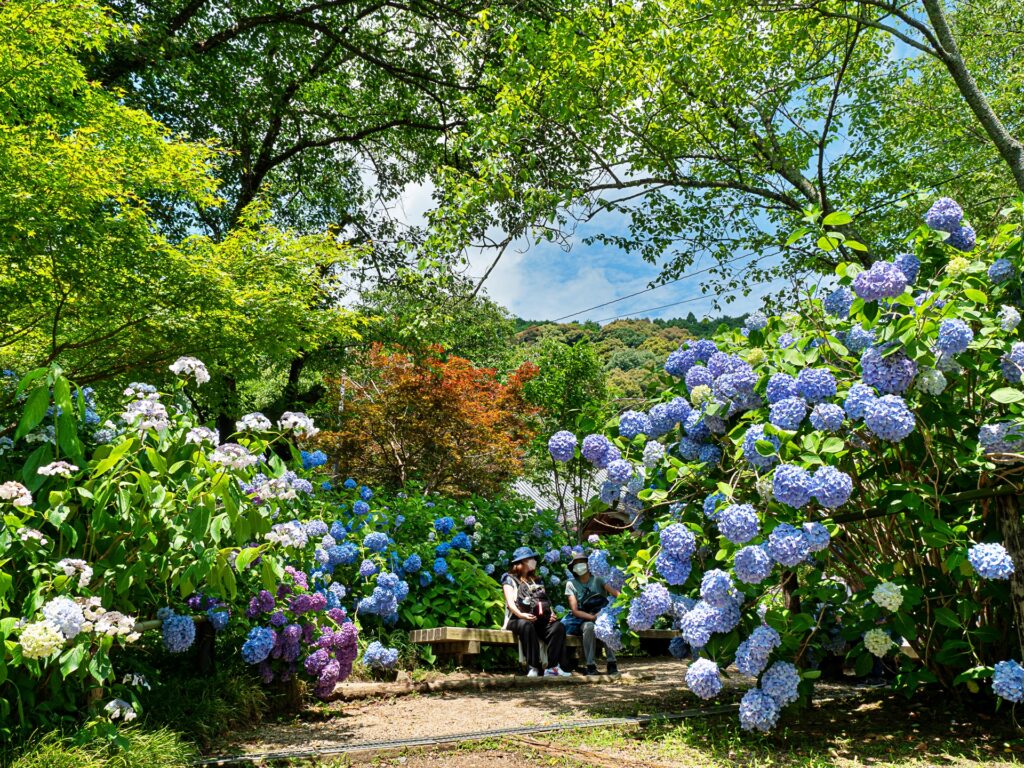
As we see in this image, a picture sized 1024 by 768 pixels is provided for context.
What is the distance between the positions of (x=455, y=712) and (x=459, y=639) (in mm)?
989

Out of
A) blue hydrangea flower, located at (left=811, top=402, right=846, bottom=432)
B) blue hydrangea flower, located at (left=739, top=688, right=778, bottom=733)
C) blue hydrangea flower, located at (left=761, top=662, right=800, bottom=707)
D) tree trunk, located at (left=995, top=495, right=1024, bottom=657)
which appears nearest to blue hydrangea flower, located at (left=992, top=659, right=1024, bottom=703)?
tree trunk, located at (left=995, top=495, right=1024, bottom=657)

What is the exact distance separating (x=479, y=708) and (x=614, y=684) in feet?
5.23

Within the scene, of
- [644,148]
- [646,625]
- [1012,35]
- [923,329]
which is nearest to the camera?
[923,329]

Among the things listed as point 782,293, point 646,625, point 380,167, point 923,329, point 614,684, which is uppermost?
point 380,167

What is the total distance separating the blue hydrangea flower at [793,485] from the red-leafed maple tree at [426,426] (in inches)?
368

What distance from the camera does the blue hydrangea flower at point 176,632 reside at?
3.80m

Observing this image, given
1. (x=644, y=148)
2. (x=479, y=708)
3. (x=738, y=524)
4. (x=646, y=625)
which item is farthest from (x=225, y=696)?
(x=644, y=148)

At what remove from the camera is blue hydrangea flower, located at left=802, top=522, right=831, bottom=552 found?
303 centimetres

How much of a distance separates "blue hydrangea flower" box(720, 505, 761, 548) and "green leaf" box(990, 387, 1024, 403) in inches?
43.8

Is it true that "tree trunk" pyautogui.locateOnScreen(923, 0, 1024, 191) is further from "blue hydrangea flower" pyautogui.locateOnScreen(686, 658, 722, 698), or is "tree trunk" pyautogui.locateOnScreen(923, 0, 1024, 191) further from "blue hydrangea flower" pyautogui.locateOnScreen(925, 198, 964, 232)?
"blue hydrangea flower" pyautogui.locateOnScreen(686, 658, 722, 698)

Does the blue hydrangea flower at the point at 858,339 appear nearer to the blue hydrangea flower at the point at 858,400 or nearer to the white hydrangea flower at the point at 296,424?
the blue hydrangea flower at the point at 858,400

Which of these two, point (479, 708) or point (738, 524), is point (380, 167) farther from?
point (738, 524)

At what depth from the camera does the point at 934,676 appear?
12.4 feet

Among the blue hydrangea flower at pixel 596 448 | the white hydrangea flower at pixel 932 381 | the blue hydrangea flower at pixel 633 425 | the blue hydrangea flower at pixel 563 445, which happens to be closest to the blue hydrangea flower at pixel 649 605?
the blue hydrangea flower at pixel 596 448
